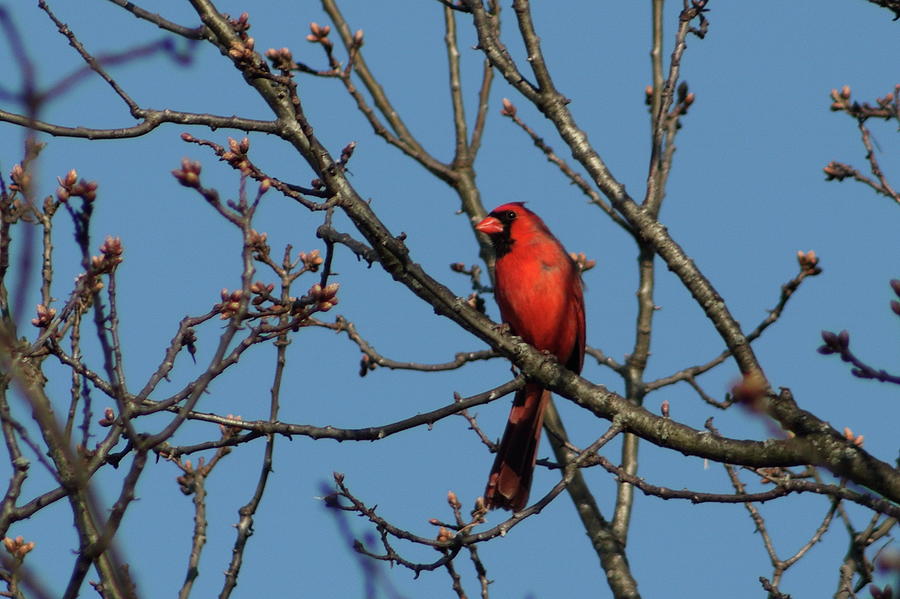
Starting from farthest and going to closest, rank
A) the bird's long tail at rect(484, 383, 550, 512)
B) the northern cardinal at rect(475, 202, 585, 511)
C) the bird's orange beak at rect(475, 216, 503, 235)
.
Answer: the bird's orange beak at rect(475, 216, 503, 235) < the northern cardinal at rect(475, 202, 585, 511) < the bird's long tail at rect(484, 383, 550, 512)

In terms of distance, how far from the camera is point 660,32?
20.8ft

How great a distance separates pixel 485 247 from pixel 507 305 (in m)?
1.02

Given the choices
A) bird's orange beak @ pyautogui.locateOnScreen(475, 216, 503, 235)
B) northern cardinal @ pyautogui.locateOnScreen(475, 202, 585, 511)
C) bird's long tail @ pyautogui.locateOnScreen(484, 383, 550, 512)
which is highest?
bird's orange beak @ pyautogui.locateOnScreen(475, 216, 503, 235)

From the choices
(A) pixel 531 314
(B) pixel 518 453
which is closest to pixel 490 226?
A: (A) pixel 531 314

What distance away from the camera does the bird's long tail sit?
518cm

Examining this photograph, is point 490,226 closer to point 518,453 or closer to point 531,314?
point 531,314

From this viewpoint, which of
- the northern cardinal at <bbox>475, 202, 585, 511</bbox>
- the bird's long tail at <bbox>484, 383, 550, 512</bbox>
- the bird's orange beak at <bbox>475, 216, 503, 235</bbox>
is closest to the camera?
the bird's long tail at <bbox>484, 383, 550, 512</bbox>

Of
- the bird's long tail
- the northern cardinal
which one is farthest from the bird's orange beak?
the bird's long tail

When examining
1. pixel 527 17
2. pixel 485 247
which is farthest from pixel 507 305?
pixel 527 17

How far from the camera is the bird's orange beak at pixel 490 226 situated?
6.01 m

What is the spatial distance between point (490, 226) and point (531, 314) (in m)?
0.69

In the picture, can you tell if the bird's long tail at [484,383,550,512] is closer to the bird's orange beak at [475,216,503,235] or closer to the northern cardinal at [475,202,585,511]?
the northern cardinal at [475,202,585,511]

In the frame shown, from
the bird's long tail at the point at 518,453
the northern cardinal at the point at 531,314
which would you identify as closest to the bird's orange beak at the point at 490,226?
the northern cardinal at the point at 531,314

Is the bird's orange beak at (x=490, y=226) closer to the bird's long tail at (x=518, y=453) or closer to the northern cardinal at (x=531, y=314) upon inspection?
the northern cardinal at (x=531, y=314)
